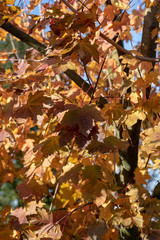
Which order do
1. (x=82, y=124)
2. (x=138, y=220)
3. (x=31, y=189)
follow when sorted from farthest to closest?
(x=31, y=189)
(x=138, y=220)
(x=82, y=124)

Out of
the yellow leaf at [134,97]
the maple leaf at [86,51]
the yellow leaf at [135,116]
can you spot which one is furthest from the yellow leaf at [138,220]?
the maple leaf at [86,51]

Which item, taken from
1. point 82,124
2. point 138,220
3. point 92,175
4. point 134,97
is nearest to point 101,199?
point 92,175

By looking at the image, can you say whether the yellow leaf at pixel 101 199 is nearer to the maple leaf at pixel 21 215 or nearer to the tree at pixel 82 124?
the tree at pixel 82 124

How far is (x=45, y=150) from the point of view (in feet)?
3.46

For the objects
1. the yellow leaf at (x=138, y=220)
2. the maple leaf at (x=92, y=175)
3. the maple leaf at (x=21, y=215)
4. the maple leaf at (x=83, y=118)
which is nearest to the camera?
the maple leaf at (x=83, y=118)

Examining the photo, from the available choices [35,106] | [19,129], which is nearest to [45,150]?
[35,106]

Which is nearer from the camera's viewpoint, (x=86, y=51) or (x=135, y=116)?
(x=86, y=51)

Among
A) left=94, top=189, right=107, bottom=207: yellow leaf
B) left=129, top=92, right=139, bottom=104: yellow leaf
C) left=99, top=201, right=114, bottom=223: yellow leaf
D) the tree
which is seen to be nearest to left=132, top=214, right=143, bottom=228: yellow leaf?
the tree

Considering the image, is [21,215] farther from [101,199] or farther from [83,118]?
[83,118]

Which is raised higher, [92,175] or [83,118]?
[83,118]

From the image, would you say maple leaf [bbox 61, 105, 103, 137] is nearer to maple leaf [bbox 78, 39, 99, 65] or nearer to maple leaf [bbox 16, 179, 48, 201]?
maple leaf [bbox 78, 39, 99, 65]

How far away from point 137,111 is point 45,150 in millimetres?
490

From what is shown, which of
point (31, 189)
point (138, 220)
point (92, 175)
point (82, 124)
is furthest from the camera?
point (31, 189)

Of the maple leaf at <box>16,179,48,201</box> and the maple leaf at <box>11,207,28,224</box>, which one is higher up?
the maple leaf at <box>16,179,48,201</box>
